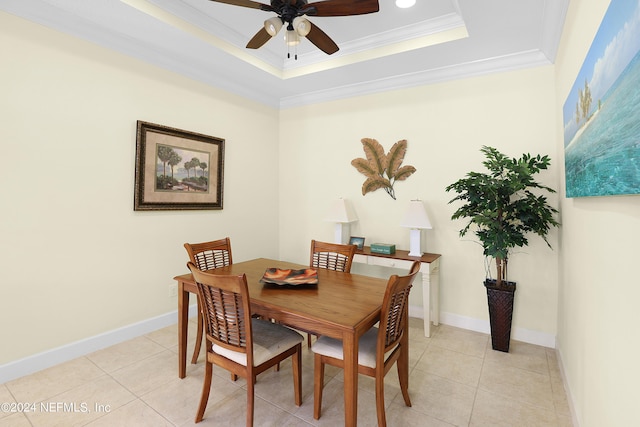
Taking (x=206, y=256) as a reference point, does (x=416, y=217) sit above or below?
A: above

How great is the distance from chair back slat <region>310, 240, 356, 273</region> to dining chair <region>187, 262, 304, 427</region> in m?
0.80

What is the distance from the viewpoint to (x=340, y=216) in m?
3.46

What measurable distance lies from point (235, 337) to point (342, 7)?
1990 millimetres

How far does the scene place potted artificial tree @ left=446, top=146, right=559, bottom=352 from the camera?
2.37 metres

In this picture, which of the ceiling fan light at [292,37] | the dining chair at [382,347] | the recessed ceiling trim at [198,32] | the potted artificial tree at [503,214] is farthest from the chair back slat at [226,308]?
the recessed ceiling trim at [198,32]

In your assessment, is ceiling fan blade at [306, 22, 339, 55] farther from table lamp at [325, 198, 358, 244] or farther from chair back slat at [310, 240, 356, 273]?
table lamp at [325, 198, 358, 244]

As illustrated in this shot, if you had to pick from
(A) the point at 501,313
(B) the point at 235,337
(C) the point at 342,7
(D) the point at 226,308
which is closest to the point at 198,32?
(C) the point at 342,7

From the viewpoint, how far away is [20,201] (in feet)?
7.07

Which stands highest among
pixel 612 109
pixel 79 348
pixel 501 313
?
pixel 612 109

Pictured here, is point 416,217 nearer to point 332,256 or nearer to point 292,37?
point 332,256

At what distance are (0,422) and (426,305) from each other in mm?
3069

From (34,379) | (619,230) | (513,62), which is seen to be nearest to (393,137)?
(513,62)

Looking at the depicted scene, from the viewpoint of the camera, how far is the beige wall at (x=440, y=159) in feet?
8.96

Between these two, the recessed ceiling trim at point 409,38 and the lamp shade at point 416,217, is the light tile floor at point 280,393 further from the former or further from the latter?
the recessed ceiling trim at point 409,38
